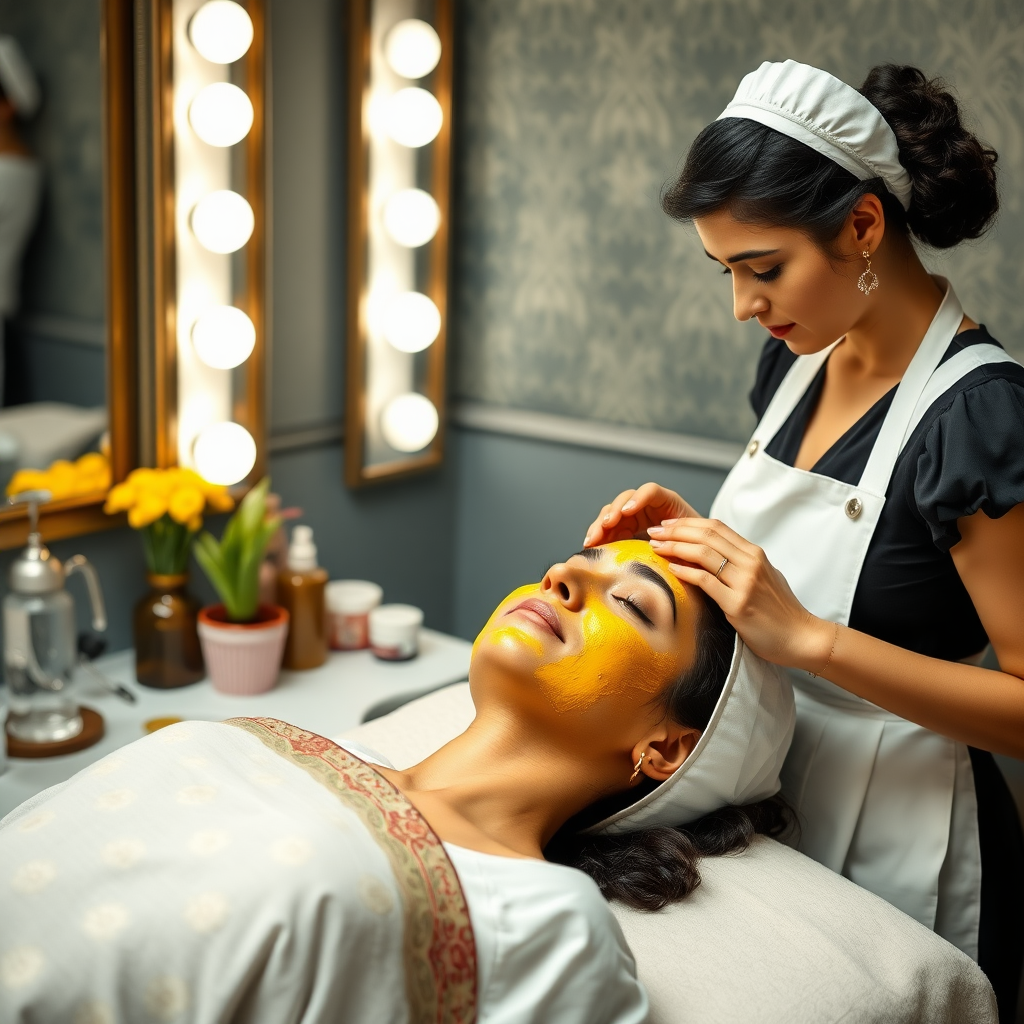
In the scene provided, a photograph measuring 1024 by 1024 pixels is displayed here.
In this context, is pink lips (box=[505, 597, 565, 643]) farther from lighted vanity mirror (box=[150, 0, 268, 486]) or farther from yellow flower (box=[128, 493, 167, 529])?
lighted vanity mirror (box=[150, 0, 268, 486])

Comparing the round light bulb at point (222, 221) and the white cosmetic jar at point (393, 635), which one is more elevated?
the round light bulb at point (222, 221)

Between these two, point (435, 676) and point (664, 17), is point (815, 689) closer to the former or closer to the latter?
point (435, 676)

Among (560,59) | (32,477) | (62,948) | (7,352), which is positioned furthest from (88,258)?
(62,948)

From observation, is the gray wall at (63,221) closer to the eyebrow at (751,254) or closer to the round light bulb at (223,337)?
the round light bulb at (223,337)

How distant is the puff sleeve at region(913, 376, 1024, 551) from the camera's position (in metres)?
1.15


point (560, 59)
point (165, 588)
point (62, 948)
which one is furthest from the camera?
point (560, 59)

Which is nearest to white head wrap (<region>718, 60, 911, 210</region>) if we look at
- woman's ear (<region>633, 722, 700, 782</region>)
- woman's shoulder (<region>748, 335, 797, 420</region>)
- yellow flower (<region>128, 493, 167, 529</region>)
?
woman's shoulder (<region>748, 335, 797, 420</region>)

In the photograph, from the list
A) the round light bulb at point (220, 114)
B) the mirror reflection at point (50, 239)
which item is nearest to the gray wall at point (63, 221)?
the mirror reflection at point (50, 239)

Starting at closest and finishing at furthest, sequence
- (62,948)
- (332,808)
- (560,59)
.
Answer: (62,948), (332,808), (560,59)

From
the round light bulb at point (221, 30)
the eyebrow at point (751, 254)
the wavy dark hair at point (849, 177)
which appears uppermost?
the round light bulb at point (221, 30)

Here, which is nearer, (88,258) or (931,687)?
(931,687)

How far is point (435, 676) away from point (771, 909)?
2.82 feet

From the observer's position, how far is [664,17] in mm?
2053

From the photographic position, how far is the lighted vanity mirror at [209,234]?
5.88 feet
